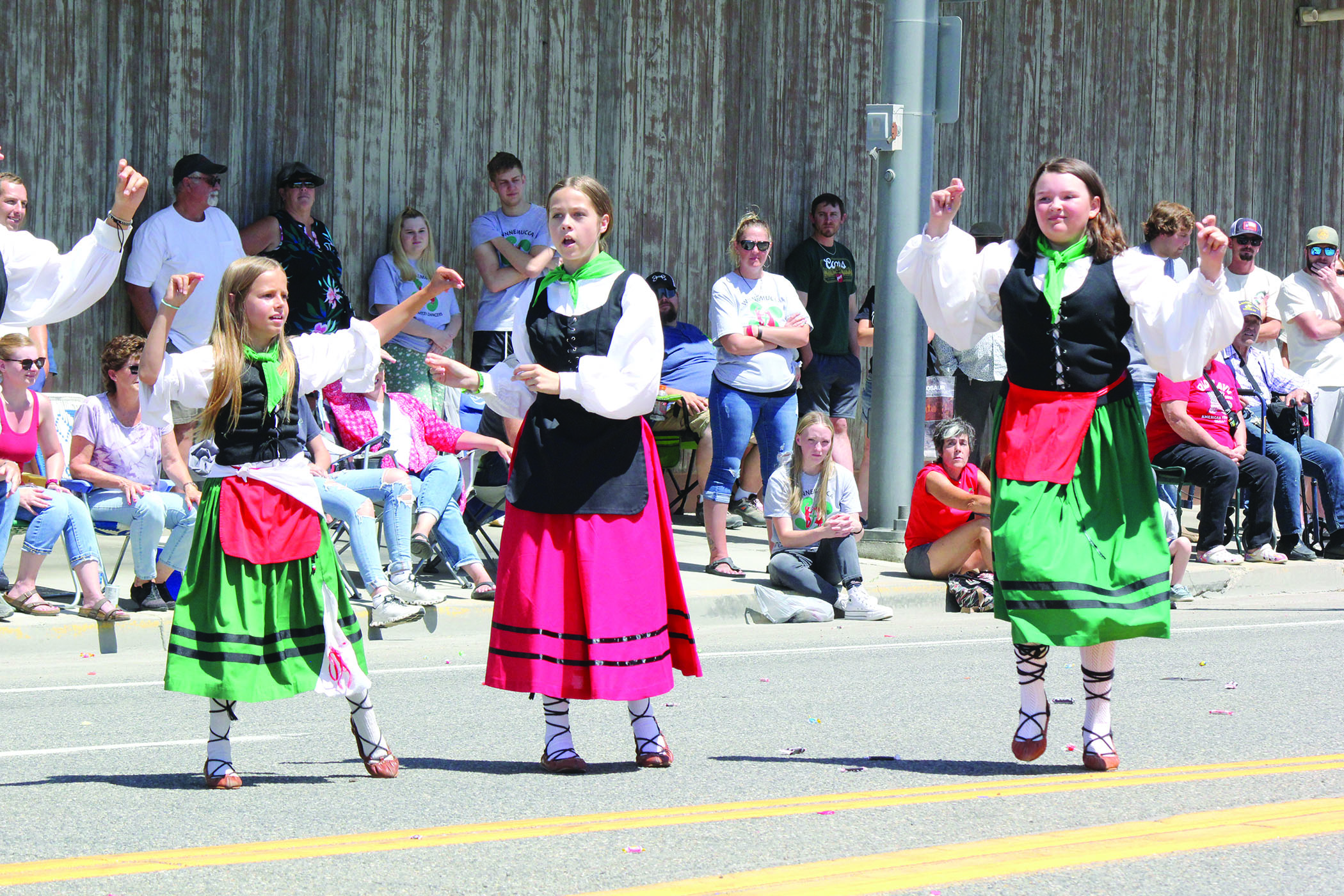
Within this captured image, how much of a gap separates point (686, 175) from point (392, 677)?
275 inches

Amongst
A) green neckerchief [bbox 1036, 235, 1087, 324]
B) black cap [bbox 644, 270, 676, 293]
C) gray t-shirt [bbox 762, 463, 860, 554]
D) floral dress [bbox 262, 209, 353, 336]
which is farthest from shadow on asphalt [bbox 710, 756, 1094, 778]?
black cap [bbox 644, 270, 676, 293]

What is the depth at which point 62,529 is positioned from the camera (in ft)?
28.5

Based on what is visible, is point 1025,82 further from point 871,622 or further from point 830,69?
point 871,622

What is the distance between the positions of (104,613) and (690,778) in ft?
13.4

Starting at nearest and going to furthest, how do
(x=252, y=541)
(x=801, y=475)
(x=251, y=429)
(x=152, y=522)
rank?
(x=252, y=541)
(x=251, y=429)
(x=152, y=522)
(x=801, y=475)

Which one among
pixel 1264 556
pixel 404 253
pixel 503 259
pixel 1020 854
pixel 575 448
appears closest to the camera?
pixel 1020 854

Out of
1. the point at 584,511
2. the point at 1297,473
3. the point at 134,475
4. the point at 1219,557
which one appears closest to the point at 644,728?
the point at 584,511

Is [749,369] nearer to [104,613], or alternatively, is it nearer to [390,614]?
[390,614]

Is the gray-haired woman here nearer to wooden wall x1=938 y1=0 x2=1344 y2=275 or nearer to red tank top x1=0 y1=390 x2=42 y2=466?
red tank top x1=0 y1=390 x2=42 y2=466

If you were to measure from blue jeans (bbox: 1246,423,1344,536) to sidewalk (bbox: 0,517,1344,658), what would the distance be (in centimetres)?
36

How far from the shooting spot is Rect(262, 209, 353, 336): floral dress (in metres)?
11.1

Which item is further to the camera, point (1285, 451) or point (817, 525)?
point (1285, 451)

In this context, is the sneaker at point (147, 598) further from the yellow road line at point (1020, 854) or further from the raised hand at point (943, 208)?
the yellow road line at point (1020, 854)

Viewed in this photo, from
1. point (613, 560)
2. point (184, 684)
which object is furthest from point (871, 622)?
point (184, 684)
